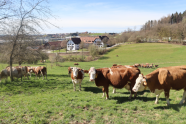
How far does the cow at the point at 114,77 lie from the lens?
27.4 feet

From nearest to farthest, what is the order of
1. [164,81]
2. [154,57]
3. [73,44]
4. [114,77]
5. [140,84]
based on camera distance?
[164,81], [140,84], [114,77], [154,57], [73,44]

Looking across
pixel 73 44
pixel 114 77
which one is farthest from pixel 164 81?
pixel 73 44

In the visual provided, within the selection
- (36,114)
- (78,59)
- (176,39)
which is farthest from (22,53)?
(176,39)

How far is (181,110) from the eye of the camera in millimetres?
6285

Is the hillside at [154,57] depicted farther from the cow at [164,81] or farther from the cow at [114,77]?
the cow at [164,81]

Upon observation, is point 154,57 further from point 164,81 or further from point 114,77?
point 164,81

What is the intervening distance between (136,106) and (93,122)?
8.37 feet

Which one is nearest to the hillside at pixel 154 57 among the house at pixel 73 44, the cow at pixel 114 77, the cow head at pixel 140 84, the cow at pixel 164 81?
the cow at pixel 114 77

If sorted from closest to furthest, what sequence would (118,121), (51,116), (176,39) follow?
(118,121), (51,116), (176,39)

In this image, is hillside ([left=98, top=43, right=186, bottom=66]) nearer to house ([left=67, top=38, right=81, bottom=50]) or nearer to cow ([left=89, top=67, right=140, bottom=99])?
cow ([left=89, top=67, right=140, bottom=99])

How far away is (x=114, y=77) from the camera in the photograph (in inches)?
334

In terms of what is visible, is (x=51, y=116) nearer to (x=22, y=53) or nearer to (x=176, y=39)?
(x=22, y=53)

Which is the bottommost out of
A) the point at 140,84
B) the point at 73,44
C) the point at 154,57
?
the point at 154,57

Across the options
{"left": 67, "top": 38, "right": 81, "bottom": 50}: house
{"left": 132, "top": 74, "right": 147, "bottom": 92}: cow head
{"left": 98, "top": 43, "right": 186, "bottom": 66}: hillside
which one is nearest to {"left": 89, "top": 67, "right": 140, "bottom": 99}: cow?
{"left": 132, "top": 74, "right": 147, "bottom": 92}: cow head
